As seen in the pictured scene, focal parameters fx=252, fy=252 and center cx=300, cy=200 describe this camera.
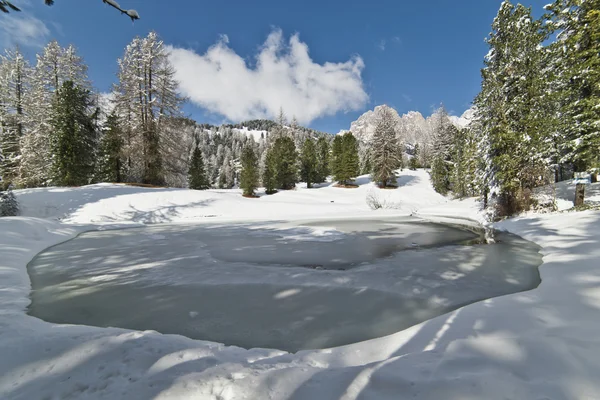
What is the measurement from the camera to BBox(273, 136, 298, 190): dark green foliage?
36.7 metres

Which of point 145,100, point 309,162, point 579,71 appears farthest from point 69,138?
point 579,71

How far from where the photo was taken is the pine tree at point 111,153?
22.7 meters

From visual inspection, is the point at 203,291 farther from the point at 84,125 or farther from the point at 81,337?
the point at 84,125

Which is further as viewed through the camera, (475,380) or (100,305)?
(100,305)

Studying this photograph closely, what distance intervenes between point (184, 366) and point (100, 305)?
103 inches

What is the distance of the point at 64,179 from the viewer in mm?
19672

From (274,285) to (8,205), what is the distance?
16.7 m

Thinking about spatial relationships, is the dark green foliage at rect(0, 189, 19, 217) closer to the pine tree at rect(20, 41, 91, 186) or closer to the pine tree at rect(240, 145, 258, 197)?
the pine tree at rect(20, 41, 91, 186)

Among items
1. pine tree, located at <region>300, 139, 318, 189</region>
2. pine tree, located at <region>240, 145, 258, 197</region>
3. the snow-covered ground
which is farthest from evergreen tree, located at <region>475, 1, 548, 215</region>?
pine tree, located at <region>300, 139, 318, 189</region>

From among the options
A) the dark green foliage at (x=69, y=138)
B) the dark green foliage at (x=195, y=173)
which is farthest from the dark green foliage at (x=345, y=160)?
the dark green foliage at (x=69, y=138)

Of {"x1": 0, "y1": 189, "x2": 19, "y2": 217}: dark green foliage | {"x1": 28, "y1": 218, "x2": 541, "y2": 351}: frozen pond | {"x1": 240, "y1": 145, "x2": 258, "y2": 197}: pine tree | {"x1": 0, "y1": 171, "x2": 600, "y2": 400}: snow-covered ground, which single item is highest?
{"x1": 240, "y1": 145, "x2": 258, "y2": 197}: pine tree

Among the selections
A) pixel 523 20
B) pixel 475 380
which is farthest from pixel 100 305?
pixel 523 20

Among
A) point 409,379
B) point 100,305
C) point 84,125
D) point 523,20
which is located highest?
point 523,20

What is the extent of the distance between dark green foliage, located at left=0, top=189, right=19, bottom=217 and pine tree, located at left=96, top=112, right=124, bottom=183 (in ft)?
28.7
